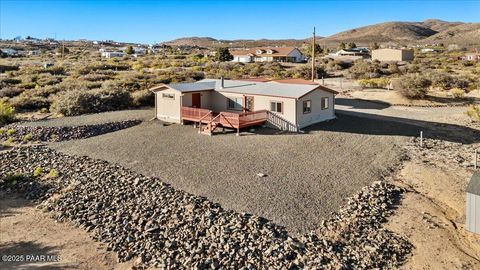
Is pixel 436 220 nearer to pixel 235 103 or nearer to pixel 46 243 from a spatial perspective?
pixel 46 243

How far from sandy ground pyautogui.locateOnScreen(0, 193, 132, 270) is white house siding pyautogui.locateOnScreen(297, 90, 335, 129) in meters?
14.8

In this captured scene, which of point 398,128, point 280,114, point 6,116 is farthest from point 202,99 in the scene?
point 6,116

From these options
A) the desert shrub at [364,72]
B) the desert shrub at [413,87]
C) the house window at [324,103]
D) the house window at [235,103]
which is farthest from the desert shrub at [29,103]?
the desert shrub at [364,72]

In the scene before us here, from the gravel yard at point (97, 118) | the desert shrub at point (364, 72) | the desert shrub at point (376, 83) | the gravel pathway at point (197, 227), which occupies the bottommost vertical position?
the gravel pathway at point (197, 227)

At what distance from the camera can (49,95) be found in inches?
1467

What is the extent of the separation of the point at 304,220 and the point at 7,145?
722 inches

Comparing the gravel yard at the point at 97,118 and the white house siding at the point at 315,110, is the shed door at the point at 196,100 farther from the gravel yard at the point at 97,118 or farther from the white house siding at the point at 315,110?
the white house siding at the point at 315,110

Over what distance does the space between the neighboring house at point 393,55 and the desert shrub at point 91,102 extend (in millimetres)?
64982

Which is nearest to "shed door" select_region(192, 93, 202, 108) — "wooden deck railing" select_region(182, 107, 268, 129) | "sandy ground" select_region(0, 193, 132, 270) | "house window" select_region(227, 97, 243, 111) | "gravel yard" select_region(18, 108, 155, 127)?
"wooden deck railing" select_region(182, 107, 268, 129)

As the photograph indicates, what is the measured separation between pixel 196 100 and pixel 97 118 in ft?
24.2

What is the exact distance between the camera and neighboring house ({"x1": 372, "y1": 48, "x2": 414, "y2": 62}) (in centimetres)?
8274

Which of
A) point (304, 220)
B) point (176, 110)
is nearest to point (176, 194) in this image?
point (304, 220)

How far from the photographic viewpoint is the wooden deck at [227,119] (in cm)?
2393

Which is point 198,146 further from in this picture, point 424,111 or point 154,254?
point 424,111
